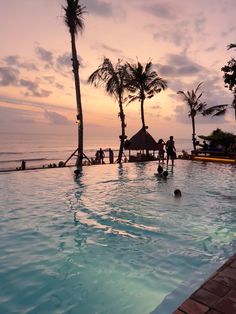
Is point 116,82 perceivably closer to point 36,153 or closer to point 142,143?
point 142,143

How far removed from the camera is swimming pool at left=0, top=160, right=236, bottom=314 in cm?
417

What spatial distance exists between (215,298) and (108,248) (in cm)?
308

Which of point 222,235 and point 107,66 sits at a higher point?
point 107,66

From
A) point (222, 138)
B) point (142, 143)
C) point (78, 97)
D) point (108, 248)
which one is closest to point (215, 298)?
point (108, 248)

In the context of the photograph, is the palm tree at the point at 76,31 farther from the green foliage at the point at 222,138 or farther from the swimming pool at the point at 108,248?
the green foliage at the point at 222,138

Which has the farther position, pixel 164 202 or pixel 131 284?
pixel 164 202

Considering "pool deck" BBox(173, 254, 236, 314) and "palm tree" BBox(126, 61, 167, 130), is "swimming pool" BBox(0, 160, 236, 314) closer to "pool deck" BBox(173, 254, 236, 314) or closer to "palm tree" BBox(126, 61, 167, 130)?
"pool deck" BBox(173, 254, 236, 314)

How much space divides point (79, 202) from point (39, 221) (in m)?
2.48

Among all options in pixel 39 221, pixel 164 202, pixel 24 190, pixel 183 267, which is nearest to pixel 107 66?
pixel 24 190

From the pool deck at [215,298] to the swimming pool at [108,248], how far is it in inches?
25.4

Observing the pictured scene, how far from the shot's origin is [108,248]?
5988mm

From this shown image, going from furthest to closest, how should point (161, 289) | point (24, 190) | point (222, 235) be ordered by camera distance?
point (24, 190)
point (222, 235)
point (161, 289)

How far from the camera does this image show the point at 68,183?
14414mm

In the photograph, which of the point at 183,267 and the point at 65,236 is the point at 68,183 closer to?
the point at 65,236
